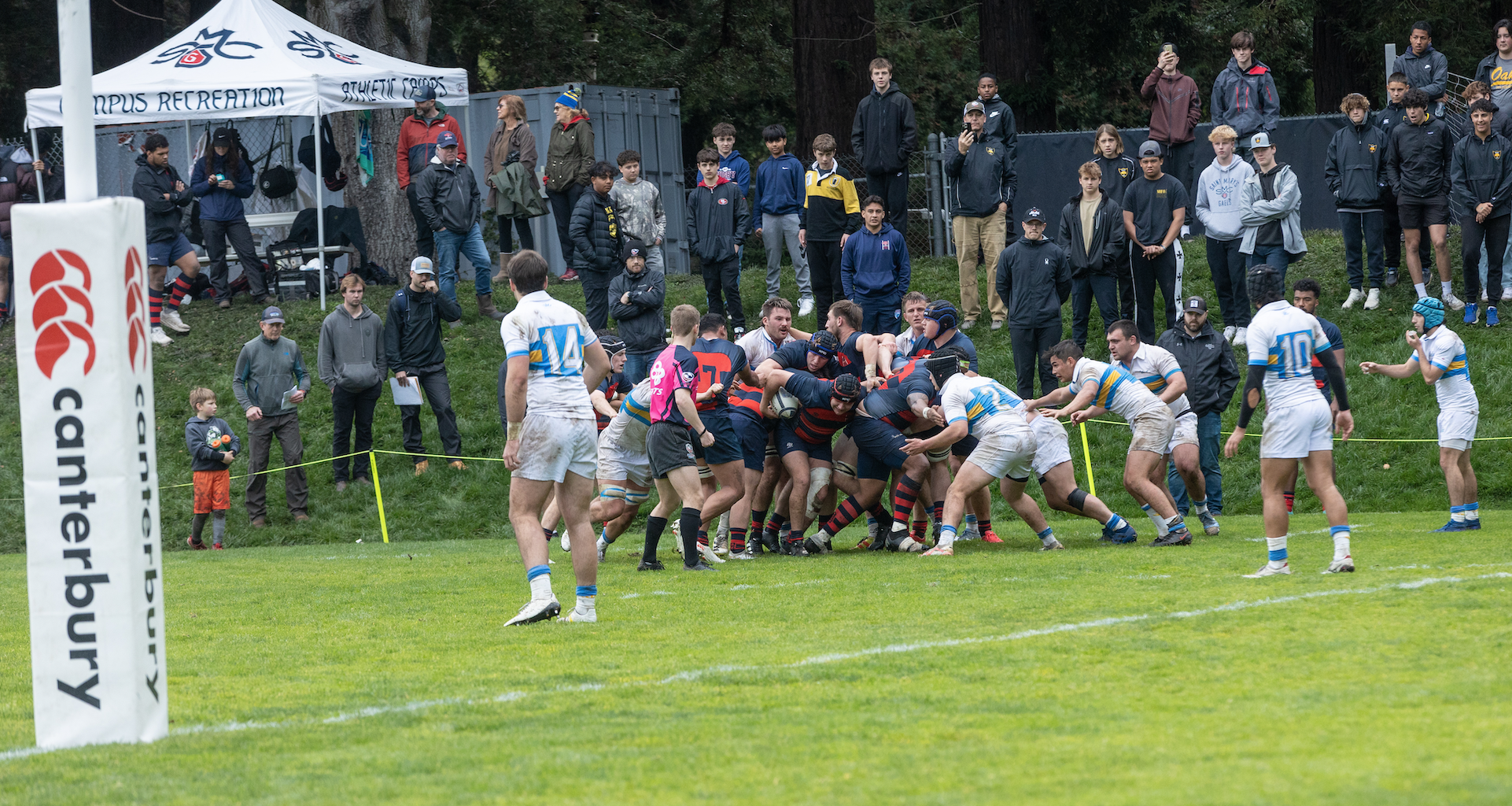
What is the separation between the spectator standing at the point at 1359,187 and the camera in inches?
703

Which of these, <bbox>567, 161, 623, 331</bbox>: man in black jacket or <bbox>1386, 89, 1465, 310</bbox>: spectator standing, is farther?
<bbox>567, 161, 623, 331</bbox>: man in black jacket

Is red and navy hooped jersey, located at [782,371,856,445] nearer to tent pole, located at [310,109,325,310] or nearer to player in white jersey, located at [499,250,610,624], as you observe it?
player in white jersey, located at [499,250,610,624]

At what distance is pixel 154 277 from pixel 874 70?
10156 millimetres

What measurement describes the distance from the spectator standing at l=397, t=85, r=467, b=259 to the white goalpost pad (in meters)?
14.3

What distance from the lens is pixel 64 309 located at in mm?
5938

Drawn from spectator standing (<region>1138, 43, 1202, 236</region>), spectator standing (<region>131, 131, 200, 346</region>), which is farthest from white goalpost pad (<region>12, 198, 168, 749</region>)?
spectator standing (<region>131, 131, 200, 346</region>)

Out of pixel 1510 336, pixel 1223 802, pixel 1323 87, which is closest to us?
pixel 1223 802

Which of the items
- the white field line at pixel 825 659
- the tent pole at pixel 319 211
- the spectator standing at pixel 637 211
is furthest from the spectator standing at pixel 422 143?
the white field line at pixel 825 659

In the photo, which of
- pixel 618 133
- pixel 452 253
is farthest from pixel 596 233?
pixel 618 133

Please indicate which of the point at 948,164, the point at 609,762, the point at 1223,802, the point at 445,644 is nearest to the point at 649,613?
the point at 445,644

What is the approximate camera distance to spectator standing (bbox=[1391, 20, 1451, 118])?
1788 centimetres

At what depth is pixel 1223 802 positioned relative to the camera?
14.9 ft

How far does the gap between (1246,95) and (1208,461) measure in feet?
18.5

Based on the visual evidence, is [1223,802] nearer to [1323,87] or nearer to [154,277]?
[154,277]
